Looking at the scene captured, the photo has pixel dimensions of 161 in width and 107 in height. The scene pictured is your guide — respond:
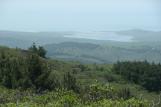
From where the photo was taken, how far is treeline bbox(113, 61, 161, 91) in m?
103

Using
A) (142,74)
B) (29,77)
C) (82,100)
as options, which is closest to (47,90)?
(29,77)

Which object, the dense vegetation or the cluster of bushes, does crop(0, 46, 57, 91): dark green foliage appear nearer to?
the dense vegetation

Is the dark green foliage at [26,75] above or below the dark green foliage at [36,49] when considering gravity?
above

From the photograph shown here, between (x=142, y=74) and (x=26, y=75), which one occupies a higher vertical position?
(x=26, y=75)

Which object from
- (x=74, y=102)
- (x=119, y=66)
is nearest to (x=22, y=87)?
(x=74, y=102)

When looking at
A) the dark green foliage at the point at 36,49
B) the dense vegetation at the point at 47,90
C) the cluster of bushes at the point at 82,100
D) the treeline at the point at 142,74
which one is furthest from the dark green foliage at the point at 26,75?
the treeline at the point at 142,74

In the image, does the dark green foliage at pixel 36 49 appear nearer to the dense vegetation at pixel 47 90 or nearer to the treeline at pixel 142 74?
the treeline at pixel 142 74

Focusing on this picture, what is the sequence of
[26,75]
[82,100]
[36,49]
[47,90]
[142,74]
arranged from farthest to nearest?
[142,74] < [36,49] < [26,75] < [47,90] < [82,100]

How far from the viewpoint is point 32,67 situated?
130 ft

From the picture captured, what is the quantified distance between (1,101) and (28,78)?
16558 mm

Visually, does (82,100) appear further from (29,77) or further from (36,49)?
(36,49)

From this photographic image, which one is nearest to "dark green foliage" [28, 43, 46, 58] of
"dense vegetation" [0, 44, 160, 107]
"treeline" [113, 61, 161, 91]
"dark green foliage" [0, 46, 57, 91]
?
"treeline" [113, 61, 161, 91]

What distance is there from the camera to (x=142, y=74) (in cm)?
10712

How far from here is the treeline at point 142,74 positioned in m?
103
